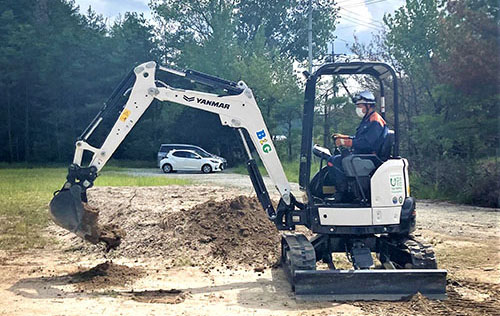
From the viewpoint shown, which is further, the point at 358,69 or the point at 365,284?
the point at 358,69

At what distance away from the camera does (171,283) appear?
7.62 metres

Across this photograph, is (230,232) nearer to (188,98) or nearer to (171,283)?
(171,283)

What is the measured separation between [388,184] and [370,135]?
667 millimetres

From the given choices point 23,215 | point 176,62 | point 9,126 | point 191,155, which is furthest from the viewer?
point 176,62

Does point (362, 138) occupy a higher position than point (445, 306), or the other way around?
point (362, 138)

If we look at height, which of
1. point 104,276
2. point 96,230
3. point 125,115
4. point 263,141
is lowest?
point 104,276

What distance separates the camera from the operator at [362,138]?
23.0ft

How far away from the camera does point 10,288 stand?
23.6 ft

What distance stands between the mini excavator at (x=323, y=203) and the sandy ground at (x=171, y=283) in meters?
0.30

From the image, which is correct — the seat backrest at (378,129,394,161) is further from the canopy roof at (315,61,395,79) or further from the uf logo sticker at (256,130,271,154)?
the uf logo sticker at (256,130,271,154)

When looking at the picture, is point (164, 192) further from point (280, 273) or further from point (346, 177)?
point (346, 177)

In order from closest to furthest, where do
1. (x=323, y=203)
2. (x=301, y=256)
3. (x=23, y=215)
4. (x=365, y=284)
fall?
(x=365, y=284), (x=301, y=256), (x=323, y=203), (x=23, y=215)

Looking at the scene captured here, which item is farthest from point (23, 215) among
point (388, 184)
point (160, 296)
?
point (388, 184)

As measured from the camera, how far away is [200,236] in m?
9.67
